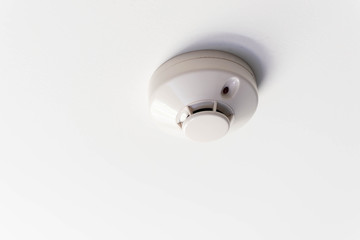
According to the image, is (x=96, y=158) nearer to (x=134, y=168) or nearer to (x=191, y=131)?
(x=134, y=168)

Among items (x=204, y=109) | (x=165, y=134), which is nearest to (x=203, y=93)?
(x=204, y=109)

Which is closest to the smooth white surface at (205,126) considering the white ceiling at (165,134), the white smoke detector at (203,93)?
the white smoke detector at (203,93)

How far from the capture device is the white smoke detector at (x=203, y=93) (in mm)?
588

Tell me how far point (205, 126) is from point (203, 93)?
2.9 inches

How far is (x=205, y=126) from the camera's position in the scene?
0.64 meters

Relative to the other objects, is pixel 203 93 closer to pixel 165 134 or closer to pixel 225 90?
pixel 225 90

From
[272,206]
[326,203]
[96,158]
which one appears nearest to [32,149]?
[96,158]

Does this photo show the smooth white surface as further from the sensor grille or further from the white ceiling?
the white ceiling

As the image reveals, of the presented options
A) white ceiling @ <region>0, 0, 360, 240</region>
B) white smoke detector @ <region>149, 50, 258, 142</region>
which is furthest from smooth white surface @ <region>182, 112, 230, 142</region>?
white ceiling @ <region>0, 0, 360, 240</region>

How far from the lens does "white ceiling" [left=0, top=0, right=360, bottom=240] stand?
58cm

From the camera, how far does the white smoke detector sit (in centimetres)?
59

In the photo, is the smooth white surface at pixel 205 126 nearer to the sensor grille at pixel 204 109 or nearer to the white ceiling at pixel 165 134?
the sensor grille at pixel 204 109

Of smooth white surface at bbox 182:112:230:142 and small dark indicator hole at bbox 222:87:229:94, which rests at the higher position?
small dark indicator hole at bbox 222:87:229:94

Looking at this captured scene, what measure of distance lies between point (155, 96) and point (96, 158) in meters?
0.28
